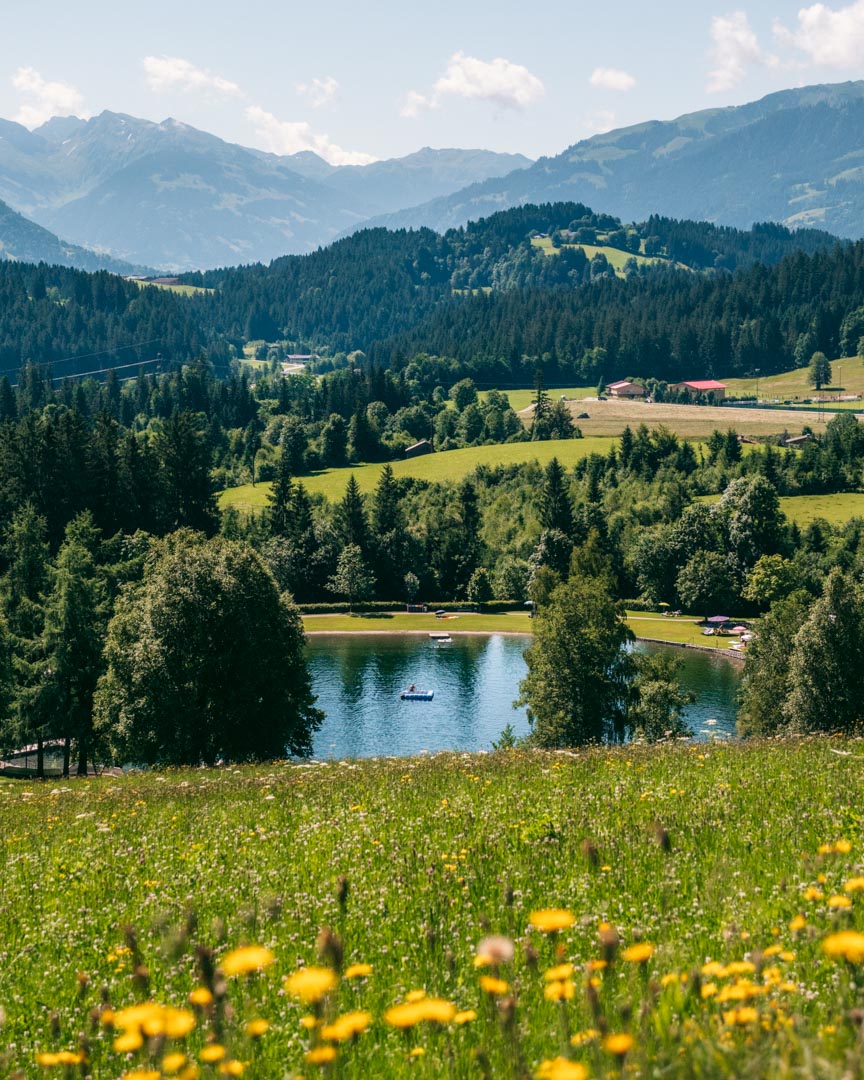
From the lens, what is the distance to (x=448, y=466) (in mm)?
191375

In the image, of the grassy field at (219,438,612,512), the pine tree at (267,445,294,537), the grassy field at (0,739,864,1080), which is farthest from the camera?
the grassy field at (219,438,612,512)

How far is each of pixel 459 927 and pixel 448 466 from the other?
182m

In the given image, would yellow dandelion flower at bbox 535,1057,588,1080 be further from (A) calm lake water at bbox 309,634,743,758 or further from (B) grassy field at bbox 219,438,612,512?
(B) grassy field at bbox 219,438,612,512

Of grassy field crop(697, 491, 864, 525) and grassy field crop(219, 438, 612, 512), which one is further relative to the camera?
grassy field crop(219, 438, 612, 512)

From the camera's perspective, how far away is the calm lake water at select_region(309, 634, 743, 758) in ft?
274

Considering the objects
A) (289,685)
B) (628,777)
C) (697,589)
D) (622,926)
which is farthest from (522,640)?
(622,926)

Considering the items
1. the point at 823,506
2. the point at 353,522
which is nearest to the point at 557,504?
the point at 353,522

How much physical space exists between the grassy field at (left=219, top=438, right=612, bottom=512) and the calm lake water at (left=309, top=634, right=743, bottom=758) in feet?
191

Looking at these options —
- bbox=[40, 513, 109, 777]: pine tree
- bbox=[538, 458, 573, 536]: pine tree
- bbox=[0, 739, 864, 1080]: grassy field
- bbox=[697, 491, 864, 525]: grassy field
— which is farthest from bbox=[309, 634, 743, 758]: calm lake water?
bbox=[0, 739, 864, 1080]: grassy field

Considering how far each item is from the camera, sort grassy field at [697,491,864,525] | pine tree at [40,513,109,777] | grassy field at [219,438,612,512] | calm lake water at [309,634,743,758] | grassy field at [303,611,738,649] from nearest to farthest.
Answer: pine tree at [40,513,109,777]
calm lake water at [309,634,743,758]
grassy field at [303,611,738,649]
grassy field at [697,491,864,525]
grassy field at [219,438,612,512]

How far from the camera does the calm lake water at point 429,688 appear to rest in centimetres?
8350

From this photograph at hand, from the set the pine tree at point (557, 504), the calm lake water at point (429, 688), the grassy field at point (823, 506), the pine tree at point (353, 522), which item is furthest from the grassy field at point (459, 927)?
the grassy field at point (823, 506)

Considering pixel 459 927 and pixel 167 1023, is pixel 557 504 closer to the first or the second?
pixel 459 927

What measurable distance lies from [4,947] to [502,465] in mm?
173936
